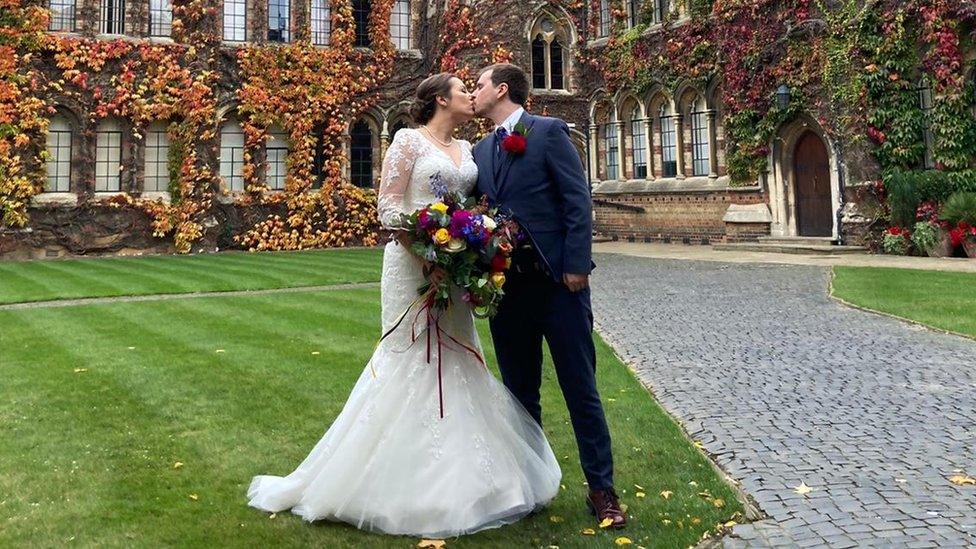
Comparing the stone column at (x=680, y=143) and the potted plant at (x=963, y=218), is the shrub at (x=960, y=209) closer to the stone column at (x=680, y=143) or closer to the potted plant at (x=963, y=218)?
the potted plant at (x=963, y=218)

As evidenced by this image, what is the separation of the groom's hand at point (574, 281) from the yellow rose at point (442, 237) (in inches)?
24.3

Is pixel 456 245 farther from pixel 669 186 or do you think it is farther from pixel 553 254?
pixel 669 186

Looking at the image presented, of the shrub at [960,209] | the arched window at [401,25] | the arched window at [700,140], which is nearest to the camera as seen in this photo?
the shrub at [960,209]

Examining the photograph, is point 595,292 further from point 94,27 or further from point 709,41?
point 94,27

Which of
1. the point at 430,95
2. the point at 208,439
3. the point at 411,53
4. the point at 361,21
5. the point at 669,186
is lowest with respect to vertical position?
the point at 208,439

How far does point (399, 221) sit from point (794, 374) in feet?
14.7

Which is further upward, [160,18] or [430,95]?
[160,18]

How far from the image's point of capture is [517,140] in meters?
3.46

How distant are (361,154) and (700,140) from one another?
36.3ft

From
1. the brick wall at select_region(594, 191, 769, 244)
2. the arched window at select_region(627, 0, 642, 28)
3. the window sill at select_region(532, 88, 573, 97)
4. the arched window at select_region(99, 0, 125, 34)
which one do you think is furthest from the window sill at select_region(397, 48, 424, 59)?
the arched window at select_region(99, 0, 125, 34)

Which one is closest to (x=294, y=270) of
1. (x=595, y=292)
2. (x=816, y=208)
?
(x=595, y=292)

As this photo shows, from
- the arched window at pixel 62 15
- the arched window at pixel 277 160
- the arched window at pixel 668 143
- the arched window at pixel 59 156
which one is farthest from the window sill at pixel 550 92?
the arched window at pixel 59 156

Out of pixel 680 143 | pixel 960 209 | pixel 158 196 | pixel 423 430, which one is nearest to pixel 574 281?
pixel 423 430

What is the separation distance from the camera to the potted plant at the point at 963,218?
Result: 15.0 meters
